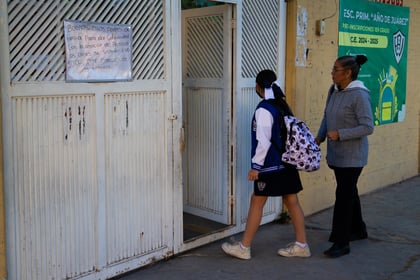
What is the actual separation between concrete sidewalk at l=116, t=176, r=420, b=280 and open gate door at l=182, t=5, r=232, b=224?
64 centimetres

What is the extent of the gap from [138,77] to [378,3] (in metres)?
4.37

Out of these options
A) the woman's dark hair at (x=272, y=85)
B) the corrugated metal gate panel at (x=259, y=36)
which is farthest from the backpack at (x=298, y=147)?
the corrugated metal gate panel at (x=259, y=36)

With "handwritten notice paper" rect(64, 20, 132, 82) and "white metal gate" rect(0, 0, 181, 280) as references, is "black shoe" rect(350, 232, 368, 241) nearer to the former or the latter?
"white metal gate" rect(0, 0, 181, 280)

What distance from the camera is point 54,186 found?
13.5 feet

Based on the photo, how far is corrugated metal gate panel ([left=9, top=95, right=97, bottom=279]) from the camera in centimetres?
392

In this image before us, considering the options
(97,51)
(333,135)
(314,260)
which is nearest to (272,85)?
(333,135)

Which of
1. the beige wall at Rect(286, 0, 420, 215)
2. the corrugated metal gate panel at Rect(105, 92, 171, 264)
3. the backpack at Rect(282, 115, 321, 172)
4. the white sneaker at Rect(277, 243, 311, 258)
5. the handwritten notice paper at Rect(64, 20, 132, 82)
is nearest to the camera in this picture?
the handwritten notice paper at Rect(64, 20, 132, 82)

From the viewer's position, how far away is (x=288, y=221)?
251 inches

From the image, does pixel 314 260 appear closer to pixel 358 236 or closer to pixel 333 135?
pixel 358 236

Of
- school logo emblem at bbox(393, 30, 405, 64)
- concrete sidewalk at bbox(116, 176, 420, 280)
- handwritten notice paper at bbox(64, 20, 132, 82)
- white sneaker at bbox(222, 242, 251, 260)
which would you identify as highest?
school logo emblem at bbox(393, 30, 405, 64)

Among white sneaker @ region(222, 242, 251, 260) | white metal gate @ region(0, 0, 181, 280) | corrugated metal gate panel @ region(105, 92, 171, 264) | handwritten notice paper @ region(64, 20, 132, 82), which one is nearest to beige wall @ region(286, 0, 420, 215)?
white sneaker @ region(222, 242, 251, 260)

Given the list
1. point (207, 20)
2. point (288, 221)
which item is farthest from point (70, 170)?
point (288, 221)

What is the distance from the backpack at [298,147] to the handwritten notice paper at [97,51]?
1.41 meters

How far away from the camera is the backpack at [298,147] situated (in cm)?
472
